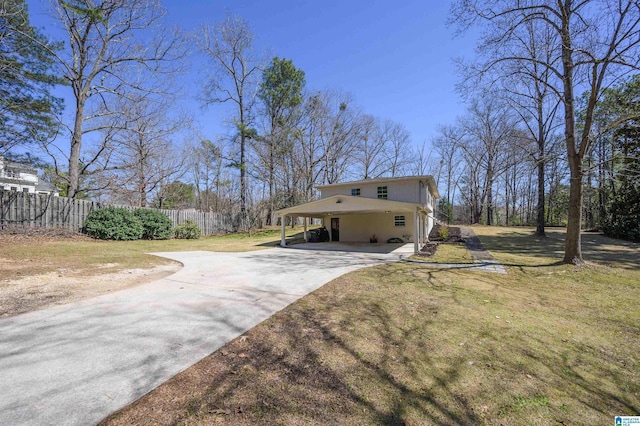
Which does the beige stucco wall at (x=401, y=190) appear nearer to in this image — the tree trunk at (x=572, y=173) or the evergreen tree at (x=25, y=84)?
the tree trunk at (x=572, y=173)

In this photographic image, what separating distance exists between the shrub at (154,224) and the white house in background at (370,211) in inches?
303

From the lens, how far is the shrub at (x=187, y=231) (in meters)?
17.8

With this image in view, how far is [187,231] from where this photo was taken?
59.2ft

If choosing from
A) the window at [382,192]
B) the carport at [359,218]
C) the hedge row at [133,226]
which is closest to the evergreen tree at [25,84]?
the hedge row at [133,226]

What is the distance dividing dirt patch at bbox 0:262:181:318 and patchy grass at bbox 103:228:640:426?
3.71 m

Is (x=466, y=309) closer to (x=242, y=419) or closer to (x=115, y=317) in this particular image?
(x=242, y=419)

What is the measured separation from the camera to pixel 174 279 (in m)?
6.45

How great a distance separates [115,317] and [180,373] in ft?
6.89

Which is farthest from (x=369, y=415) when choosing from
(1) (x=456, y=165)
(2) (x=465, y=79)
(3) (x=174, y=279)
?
(1) (x=456, y=165)

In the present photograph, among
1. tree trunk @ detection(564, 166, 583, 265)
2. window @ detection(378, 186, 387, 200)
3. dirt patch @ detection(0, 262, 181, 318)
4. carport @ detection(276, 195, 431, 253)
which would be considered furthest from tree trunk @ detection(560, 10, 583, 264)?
dirt patch @ detection(0, 262, 181, 318)

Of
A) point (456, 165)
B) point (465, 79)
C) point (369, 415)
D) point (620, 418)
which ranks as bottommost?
point (620, 418)

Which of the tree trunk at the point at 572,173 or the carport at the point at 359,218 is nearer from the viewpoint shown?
the tree trunk at the point at 572,173

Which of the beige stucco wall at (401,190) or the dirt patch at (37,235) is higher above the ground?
the beige stucco wall at (401,190)

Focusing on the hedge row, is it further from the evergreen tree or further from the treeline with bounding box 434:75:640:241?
the treeline with bounding box 434:75:640:241
